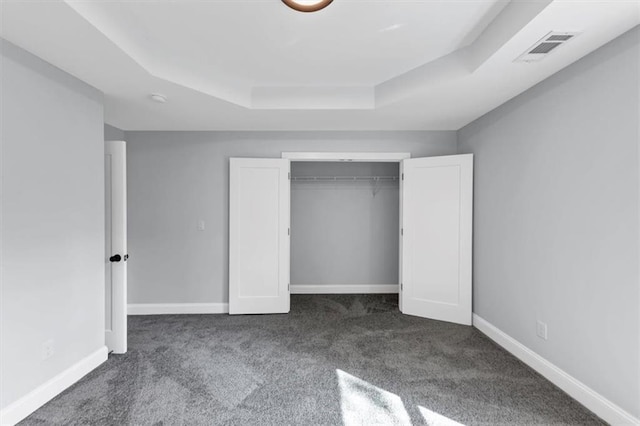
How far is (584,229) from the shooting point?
6.69 feet

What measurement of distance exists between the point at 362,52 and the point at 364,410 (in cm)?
260

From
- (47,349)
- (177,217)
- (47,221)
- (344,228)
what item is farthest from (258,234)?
(47,349)

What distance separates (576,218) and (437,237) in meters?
1.56

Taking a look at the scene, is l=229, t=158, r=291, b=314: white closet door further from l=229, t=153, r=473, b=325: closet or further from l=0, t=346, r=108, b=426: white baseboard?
l=0, t=346, r=108, b=426: white baseboard

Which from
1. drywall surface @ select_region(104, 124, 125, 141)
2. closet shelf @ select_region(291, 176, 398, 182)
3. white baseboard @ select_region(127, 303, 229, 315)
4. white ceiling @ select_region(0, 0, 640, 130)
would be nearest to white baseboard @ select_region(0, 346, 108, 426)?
white baseboard @ select_region(127, 303, 229, 315)

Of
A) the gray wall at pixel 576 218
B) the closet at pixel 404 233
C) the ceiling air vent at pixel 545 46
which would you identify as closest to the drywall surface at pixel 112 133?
the closet at pixel 404 233

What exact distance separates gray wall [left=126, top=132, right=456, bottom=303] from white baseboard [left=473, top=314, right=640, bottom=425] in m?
3.14

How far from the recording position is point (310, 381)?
2314 millimetres

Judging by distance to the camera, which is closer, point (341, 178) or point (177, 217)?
point (177, 217)

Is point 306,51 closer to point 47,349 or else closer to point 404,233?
point 404,233

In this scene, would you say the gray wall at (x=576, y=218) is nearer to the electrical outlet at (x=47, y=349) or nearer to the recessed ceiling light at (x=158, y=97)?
the recessed ceiling light at (x=158, y=97)

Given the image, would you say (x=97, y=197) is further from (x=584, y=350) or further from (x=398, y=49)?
(x=584, y=350)

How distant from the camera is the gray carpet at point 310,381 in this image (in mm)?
1934

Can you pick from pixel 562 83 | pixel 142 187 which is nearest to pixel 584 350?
pixel 562 83
